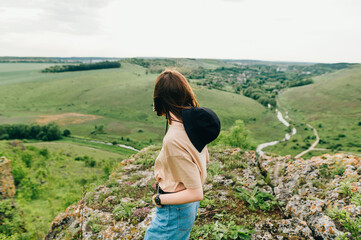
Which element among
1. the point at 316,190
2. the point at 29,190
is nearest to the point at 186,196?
the point at 316,190

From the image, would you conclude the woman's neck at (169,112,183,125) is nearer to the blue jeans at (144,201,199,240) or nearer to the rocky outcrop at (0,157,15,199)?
the blue jeans at (144,201,199,240)

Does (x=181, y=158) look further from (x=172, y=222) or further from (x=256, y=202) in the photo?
(x=256, y=202)

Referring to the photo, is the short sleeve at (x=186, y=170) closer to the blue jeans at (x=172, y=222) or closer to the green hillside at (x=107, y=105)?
the blue jeans at (x=172, y=222)

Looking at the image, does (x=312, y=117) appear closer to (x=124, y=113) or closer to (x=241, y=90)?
(x=241, y=90)

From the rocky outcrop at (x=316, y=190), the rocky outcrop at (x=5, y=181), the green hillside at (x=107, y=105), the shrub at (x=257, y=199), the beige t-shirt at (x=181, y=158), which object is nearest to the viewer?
the beige t-shirt at (x=181, y=158)

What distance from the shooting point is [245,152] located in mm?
9570

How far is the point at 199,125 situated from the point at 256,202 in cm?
494

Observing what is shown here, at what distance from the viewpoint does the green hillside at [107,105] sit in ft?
329

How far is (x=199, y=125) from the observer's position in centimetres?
224

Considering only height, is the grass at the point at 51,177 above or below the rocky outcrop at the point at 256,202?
below

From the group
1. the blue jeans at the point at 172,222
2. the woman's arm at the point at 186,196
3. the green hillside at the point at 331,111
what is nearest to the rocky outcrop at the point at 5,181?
the blue jeans at the point at 172,222

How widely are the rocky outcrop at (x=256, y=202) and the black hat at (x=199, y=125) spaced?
3.32 m

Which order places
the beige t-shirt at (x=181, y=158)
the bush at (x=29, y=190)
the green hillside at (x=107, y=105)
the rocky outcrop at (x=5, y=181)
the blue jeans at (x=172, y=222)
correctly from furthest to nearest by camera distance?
the green hillside at (x=107, y=105) → the bush at (x=29, y=190) → the rocky outcrop at (x=5, y=181) → the blue jeans at (x=172, y=222) → the beige t-shirt at (x=181, y=158)

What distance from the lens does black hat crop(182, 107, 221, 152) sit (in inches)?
88.8
